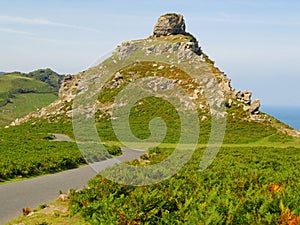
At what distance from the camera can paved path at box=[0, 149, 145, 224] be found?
1742 centimetres

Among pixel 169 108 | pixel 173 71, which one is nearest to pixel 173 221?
pixel 169 108

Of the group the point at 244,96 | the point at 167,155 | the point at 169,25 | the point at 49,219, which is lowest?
the point at 49,219

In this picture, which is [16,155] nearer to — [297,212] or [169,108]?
[297,212]

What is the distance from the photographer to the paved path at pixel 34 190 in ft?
57.2

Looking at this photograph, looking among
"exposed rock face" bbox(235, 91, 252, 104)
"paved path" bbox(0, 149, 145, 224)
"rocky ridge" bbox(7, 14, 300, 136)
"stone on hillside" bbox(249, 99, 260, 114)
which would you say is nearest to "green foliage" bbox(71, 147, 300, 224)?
"paved path" bbox(0, 149, 145, 224)

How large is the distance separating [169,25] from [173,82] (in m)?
38.0

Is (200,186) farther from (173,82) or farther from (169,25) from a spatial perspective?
(169,25)

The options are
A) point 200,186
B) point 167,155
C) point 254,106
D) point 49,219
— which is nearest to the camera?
point 49,219

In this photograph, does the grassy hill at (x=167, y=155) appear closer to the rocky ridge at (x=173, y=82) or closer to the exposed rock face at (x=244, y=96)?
the rocky ridge at (x=173, y=82)

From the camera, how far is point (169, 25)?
122m

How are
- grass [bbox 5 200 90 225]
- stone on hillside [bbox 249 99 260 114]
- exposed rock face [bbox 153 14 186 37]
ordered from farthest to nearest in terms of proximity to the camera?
1. exposed rock face [bbox 153 14 186 37]
2. stone on hillside [bbox 249 99 260 114]
3. grass [bbox 5 200 90 225]

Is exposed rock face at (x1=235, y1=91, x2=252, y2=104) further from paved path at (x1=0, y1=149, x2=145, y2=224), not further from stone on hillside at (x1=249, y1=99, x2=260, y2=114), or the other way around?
paved path at (x1=0, y1=149, x2=145, y2=224)

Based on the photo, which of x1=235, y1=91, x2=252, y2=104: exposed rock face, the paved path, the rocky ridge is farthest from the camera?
x1=235, y1=91, x2=252, y2=104: exposed rock face

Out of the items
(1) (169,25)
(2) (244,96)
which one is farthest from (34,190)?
(1) (169,25)
